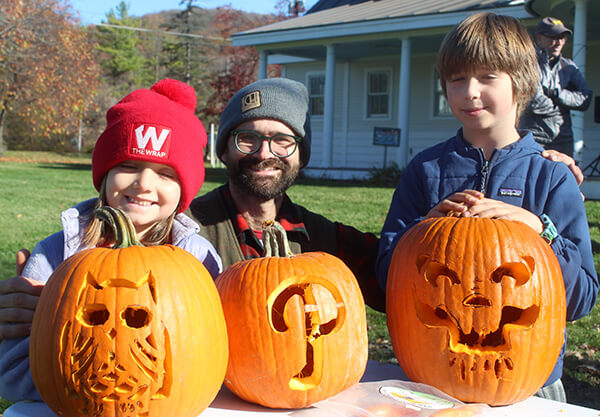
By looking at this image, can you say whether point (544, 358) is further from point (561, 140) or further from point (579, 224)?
point (561, 140)

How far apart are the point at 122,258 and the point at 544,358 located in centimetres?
128

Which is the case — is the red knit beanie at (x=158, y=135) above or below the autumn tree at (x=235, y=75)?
below

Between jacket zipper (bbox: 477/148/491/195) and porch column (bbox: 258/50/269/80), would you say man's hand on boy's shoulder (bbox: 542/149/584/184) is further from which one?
porch column (bbox: 258/50/269/80)

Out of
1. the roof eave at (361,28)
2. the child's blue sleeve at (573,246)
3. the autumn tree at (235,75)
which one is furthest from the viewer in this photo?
the autumn tree at (235,75)

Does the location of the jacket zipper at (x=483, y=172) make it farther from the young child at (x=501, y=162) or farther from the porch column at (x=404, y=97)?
the porch column at (x=404, y=97)

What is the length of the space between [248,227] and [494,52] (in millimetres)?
1447

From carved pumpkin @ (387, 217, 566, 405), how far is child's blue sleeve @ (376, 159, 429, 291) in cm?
49

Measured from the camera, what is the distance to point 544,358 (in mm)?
1829

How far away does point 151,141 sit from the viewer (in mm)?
2221

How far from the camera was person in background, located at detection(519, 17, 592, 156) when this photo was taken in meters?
5.72

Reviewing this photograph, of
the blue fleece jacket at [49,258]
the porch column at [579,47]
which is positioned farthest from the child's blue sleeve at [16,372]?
the porch column at [579,47]

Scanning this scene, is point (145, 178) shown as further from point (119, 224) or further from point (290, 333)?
point (290, 333)

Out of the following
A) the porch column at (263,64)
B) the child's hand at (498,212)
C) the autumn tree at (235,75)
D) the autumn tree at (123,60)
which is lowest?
the child's hand at (498,212)

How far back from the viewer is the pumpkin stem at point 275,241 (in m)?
1.92
